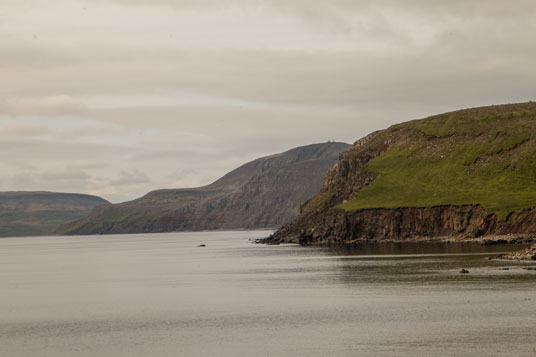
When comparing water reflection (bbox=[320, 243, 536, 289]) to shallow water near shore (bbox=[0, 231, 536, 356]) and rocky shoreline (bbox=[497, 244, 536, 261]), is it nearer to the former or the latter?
shallow water near shore (bbox=[0, 231, 536, 356])

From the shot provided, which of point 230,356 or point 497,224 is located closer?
point 230,356

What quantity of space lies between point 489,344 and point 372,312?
20.7m

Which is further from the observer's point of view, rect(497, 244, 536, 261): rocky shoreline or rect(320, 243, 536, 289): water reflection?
rect(497, 244, 536, 261): rocky shoreline

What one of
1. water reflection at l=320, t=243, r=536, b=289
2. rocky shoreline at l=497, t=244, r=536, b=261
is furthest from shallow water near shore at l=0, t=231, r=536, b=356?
rocky shoreline at l=497, t=244, r=536, b=261

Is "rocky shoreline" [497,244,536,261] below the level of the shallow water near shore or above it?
above

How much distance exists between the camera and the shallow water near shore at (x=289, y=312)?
194ft

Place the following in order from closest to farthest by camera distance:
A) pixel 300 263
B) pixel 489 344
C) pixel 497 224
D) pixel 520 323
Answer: pixel 489 344 → pixel 520 323 → pixel 300 263 → pixel 497 224

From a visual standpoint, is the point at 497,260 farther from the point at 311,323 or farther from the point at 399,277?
the point at 311,323

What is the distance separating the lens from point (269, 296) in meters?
95.4

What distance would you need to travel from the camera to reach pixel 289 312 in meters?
78.7

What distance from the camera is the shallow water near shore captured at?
59031 millimetres

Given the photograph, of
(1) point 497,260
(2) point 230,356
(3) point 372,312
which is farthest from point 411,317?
(1) point 497,260

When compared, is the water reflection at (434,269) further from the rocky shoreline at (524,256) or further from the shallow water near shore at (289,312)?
the rocky shoreline at (524,256)

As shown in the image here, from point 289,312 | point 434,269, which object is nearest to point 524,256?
point 434,269
